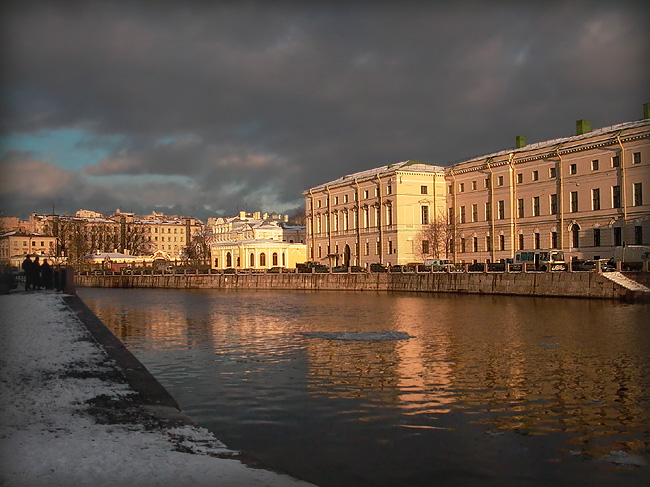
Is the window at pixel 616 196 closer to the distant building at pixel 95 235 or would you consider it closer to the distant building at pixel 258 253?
the distant building at pixel 258 253

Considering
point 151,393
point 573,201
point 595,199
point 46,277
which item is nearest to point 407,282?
point 573,201

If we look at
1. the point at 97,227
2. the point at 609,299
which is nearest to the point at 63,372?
the point at 609,299

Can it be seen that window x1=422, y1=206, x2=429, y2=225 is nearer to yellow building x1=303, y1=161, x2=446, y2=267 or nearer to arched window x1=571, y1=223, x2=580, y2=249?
yellow building x1=303, y1=161, x2=446, y2=267

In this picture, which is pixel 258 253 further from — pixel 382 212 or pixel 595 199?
pixel 595 199

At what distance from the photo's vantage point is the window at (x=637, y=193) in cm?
6244

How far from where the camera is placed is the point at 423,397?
14750mm

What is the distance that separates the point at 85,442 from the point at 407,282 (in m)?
58.5

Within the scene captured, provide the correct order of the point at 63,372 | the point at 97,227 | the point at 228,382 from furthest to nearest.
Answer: the point at 97,227
the point at 228,382
the point at 63,372

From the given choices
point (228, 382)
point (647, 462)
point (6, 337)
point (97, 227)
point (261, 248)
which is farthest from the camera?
point (97, 227)

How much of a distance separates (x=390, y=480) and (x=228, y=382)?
304 inches

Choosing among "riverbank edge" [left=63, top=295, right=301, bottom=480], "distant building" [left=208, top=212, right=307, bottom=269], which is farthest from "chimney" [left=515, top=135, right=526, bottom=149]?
"riverbank edge" [left=63, top=295, right=301, bottom=480]

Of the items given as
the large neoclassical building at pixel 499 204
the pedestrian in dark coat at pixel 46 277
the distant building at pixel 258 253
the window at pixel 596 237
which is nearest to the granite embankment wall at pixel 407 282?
the large neoclassical building at pixel 499 204

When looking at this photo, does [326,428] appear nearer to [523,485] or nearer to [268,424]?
[268,424]

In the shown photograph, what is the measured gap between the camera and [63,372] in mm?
14062
